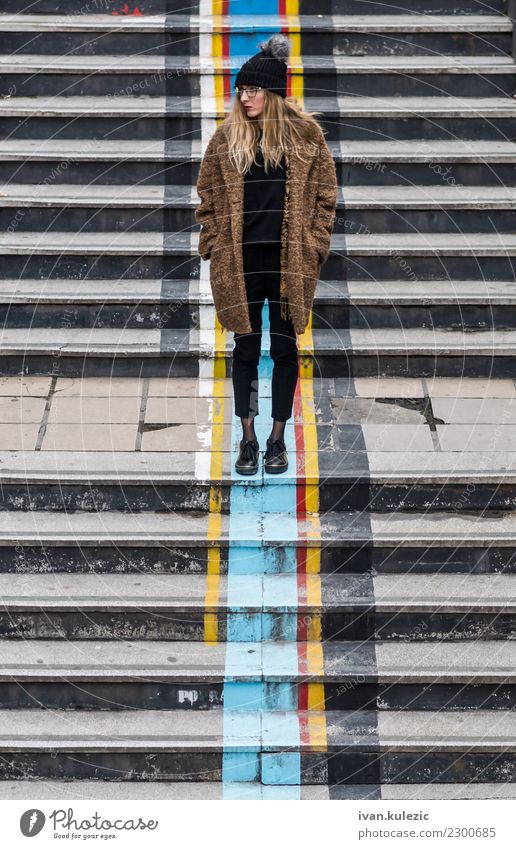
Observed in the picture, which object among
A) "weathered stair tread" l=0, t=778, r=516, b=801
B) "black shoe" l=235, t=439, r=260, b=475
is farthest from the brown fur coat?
"weathered stair tread" l=0, t=778, r=516, b=801

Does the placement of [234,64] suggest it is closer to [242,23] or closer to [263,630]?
[242,23]

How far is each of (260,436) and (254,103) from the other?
1.59 m

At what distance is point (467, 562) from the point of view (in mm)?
6082

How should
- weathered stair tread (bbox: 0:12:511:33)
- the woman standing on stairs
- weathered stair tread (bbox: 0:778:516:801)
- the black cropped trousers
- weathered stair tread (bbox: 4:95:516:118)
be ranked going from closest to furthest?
1. weathered stair tread (bbox: 0:778:516:801)
2. the woman standing on stairs
3. the black cropped trousers
4. weathered stair tread (bbox: 4:95:516:118)
5. weathered stair tread (bbox: 0:12:511:33)

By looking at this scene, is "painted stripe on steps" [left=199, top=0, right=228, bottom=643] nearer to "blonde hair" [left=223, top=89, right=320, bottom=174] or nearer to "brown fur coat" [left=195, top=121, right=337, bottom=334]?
"brown fur coat" [left=195, top=121, right=337, bottom=334]

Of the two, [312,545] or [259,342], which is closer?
[312,545]

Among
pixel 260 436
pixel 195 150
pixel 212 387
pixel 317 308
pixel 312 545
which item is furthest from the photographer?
pixel 195 150

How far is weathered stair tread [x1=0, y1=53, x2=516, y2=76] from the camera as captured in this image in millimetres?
7938

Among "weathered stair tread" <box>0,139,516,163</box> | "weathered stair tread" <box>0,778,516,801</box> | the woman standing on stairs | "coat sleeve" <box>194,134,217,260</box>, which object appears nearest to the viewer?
"weathered stair tread" <box>0,778,516,801</box>

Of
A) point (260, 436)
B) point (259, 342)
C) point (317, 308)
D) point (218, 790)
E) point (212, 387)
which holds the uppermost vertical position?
point (317, 308)

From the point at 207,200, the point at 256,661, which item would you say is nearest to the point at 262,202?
the point at 207,200

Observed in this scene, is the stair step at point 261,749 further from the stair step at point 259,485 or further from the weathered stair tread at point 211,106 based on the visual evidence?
the weathered stair tread at point 211,106

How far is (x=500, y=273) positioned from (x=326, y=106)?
1437mm

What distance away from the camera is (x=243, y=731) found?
5656 millimetres
